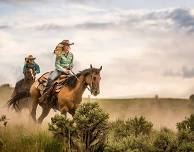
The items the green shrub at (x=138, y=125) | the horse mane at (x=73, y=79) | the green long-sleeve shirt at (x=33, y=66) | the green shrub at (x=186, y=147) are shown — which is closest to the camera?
the green shrub at (x=186, y=147)

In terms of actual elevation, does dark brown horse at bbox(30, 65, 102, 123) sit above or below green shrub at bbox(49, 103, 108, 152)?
above

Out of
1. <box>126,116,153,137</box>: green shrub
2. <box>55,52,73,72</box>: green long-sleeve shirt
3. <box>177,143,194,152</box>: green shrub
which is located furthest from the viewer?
<box>126,116,153,137</box>: green shrub

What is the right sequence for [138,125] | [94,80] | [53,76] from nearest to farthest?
[94,80]
[53,76]
[138,125]

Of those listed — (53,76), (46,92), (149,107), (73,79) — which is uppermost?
(53,76)

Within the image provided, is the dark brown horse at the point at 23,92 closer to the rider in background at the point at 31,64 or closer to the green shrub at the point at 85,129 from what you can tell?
the rider in background at the point at 31,64

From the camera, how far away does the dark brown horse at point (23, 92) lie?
84.0 ft

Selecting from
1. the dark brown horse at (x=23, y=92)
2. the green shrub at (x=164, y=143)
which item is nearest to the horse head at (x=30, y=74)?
the dark brown horse at (x=23, y=92)

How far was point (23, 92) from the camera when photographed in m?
25.8

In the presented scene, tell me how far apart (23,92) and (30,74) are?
1000 mm

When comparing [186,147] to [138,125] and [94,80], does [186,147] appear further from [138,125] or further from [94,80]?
[138,125]

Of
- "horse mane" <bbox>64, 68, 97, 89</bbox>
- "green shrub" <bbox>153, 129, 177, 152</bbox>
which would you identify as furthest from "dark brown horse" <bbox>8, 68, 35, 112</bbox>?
"green shrub" <bbox>153, 129, 177, 152</bbox>

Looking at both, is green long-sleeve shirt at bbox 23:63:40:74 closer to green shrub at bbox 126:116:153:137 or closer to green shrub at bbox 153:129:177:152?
green shrub at bbox 126:116:153:137

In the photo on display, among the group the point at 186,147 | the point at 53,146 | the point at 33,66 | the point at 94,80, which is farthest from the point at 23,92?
the point at 186,147

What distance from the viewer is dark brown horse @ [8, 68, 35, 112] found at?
1008 inches
